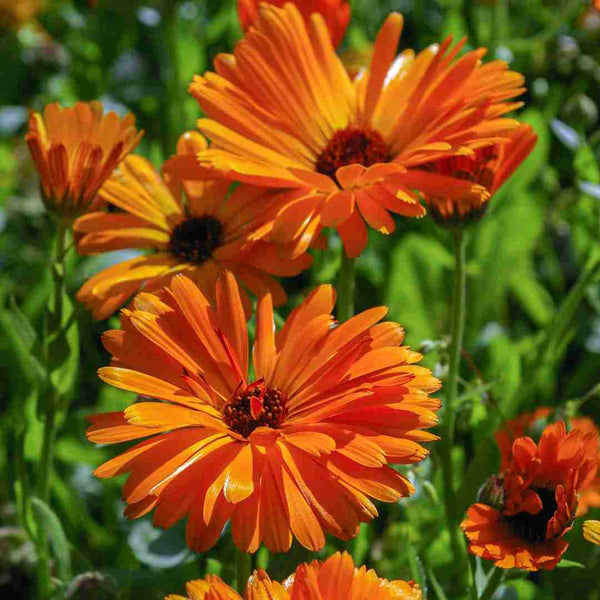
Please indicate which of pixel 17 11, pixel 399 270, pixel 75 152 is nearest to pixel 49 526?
pixel 75 152

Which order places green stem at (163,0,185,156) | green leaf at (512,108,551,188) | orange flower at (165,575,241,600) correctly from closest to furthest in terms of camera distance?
1. orange flower at (165,575,241,600)
2. green stem at (163,0,185,156)
3. green leaf at (512,108,551,188)

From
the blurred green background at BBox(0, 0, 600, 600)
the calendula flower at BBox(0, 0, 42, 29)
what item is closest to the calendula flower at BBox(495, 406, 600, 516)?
the blurred green background at BBox(0, 0, 600, 600)

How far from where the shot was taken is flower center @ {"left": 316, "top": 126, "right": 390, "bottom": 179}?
1.07m

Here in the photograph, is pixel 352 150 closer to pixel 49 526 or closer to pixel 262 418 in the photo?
pixel 262 418

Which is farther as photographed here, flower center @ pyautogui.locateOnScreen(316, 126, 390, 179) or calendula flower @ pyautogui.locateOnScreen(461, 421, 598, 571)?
flower center @ pyautogui.locateOnScreen(316, 126, 390, 179)

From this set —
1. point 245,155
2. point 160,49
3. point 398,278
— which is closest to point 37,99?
point 160,49

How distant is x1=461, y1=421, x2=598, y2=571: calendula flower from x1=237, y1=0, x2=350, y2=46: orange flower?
22.6 inches

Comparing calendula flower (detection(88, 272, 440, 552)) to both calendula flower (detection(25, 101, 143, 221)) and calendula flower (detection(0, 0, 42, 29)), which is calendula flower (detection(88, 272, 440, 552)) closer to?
calendula flower (detection(25, 101, 143, 221))

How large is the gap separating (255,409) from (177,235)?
0.29 metres

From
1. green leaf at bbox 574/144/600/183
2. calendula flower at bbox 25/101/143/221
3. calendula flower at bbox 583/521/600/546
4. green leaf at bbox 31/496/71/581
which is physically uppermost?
green leaf at bbox 574/144/600/183

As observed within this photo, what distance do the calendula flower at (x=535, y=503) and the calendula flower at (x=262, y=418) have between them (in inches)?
3.4

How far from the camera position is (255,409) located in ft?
2.81

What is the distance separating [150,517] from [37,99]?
1.17 metres

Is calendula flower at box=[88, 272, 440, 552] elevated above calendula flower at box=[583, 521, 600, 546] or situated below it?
above
